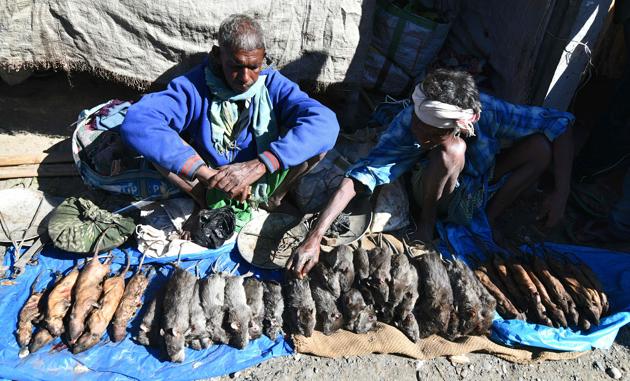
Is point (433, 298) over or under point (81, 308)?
over

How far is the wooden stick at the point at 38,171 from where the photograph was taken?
4523 mm

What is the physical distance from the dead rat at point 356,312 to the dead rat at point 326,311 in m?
0.05

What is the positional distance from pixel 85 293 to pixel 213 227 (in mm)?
994

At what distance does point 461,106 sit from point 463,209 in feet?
3.47

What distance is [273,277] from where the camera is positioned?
3.96 meters

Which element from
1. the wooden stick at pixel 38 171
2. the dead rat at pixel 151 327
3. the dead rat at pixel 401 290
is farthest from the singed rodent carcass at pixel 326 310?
the wooden stick at pixel 38 171

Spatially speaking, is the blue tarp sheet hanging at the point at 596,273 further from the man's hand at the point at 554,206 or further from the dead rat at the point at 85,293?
the dead rat at the point at 85,293

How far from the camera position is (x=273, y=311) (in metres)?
3.52

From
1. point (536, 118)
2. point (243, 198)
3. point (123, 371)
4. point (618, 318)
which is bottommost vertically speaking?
point (123, 371)

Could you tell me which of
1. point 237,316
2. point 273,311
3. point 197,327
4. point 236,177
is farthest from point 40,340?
point 236,177

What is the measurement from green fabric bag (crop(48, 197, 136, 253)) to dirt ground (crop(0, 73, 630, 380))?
1.87ft

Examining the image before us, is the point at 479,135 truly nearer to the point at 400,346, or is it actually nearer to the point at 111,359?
the point at 400,346

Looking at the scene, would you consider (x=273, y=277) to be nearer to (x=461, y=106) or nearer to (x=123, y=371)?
(x=123, y=371)

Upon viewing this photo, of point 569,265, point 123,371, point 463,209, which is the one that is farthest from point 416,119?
point 123,371
